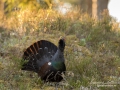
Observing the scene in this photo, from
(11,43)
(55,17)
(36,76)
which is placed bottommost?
(36,76)

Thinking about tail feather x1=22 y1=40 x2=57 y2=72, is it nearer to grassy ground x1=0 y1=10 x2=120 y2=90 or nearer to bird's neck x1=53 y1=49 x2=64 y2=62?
grassy ground x1=0 y1=10 x2=120 y2=90

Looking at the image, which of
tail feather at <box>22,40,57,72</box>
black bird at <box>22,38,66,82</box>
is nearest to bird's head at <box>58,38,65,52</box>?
black bird at <box>22,38,66,82</box>

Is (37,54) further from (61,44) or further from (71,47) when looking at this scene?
(71,47)

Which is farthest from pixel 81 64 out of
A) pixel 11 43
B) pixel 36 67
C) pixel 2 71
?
pixel 11 43

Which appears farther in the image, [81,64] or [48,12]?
[48,12]

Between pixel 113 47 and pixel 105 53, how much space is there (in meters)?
0.64

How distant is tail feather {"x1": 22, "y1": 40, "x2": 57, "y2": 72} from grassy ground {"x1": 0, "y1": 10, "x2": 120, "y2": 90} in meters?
0.22

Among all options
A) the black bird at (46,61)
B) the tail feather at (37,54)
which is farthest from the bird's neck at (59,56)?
the tail feather at (37,54)

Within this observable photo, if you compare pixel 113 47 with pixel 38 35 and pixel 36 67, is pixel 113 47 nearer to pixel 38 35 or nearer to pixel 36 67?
pixel 38 35

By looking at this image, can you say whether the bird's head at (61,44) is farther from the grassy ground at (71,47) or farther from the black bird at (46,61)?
the grassy ground at (71,47)

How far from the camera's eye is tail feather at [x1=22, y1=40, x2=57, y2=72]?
764cm

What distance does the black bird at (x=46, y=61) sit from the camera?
7.12 meters

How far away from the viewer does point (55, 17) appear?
35.6 ft

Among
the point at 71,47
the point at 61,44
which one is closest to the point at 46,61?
the point at 61,44
